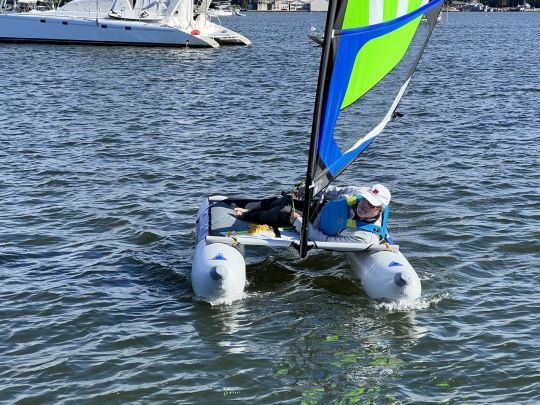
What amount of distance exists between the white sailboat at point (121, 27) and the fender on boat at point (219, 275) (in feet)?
139

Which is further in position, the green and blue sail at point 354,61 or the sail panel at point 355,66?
the sail panel at point 355,66

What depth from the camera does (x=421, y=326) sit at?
36.7 feet

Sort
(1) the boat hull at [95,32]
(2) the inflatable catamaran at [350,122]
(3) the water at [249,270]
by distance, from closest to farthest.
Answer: (3) the water at [249,270] < (2) the inflatable catamaran at [350,122] < (1) the boat hull at [95,32]

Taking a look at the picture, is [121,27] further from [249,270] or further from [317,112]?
[317,112]

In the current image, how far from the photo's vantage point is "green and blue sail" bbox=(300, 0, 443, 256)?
438 inches

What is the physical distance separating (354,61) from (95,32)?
43.4m

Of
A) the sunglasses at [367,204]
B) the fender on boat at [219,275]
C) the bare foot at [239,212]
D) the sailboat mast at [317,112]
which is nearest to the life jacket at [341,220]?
the sunglasses at [367,204]

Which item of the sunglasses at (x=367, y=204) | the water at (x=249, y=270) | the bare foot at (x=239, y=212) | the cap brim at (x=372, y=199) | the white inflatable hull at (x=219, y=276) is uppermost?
the cap brim at (x=372, y=199)

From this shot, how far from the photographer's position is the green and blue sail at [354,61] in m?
11.1

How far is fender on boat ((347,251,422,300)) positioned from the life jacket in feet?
1.27

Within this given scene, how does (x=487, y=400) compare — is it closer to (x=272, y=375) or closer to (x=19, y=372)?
(x=272, y=375)

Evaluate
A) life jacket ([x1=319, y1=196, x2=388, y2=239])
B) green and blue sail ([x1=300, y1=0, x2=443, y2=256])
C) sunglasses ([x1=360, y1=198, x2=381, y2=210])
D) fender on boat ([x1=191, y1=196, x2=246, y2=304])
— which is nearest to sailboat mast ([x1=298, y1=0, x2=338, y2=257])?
green and blue sail ([x1=300, y1=0, x2=443, y2=256])

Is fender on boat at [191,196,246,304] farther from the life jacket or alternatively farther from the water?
the life jacket

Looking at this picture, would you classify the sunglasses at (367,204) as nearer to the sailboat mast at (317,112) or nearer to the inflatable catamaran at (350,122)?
the inflatable catamaran at (350,122)
